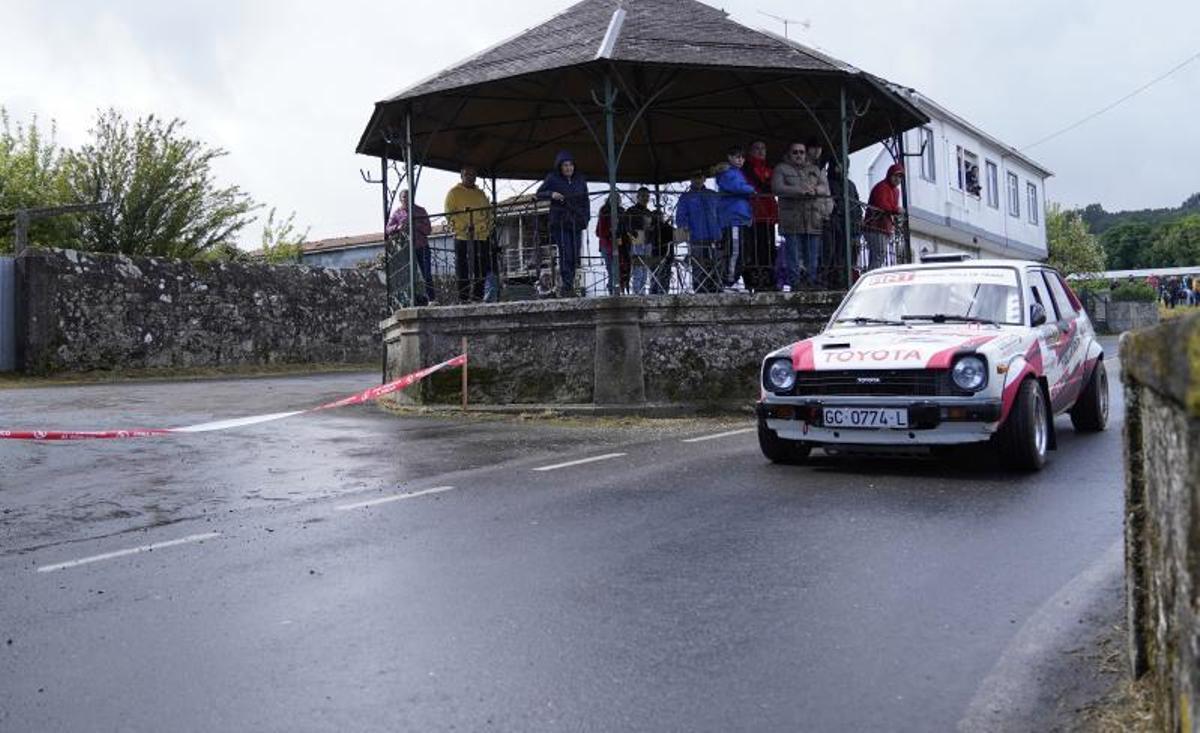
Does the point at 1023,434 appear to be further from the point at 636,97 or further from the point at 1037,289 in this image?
the point at 636,97

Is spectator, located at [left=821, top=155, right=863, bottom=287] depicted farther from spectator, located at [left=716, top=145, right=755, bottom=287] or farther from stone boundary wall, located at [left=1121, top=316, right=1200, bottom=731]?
stone boundary wall, located at [left=1121, top=316, right=1200, bottom=731]

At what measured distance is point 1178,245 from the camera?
95.5 meters

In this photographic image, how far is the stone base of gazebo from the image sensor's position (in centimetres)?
1313

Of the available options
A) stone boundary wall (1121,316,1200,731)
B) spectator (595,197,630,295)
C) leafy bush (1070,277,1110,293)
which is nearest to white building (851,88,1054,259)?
leafy bush (1070,277,1110,293)

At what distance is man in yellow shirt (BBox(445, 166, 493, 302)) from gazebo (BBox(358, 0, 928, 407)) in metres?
0.75

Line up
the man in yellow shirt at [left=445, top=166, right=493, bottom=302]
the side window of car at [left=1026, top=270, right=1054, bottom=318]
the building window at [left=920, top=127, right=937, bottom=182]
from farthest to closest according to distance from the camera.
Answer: the building window at [left=920, top=127, right=937, bottom=182], the man in yellow shirt at [left=445, top=166, right=493, bottom=302], the side window of car at [left=1026, top=270, right=1054, bottom=318]

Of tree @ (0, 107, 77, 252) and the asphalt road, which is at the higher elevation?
tree @ (0, 107, 77, 252)

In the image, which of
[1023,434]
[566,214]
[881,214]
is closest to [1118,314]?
[881,214]

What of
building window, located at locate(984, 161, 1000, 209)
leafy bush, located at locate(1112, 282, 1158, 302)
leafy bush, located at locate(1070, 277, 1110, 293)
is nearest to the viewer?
building window, located at locate(984, 161, 1000, 209)

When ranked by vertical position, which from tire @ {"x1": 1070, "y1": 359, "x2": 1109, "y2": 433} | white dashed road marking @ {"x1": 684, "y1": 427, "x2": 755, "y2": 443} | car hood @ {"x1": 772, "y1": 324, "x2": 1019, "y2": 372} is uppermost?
car hood @ {"x1": 772, "y1": 324, "x2": 1019, "y2": 372}

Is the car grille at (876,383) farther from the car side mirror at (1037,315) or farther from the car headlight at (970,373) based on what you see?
the car side mirror at (1037,315)

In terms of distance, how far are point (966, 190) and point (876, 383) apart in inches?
1237

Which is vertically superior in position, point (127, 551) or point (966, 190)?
point (966, 190)

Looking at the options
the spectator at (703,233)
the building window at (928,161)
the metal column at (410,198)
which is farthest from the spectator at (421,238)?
the building window at (928,161)
